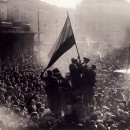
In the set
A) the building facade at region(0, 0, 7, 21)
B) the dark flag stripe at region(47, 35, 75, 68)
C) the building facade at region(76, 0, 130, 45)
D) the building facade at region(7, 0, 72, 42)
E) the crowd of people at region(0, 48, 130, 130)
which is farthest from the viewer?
the building facade at region(76, 0, 130, 45)

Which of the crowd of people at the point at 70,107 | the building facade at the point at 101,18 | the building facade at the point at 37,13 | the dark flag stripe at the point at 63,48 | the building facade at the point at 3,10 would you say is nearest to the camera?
the crowd of people at the point at 70,107

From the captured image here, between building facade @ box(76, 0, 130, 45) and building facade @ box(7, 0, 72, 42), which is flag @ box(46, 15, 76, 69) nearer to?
building facade @ box(7, 0, 72, 42)

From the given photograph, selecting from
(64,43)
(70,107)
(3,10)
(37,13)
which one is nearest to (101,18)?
(37,13)

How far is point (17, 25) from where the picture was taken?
38.8 metres

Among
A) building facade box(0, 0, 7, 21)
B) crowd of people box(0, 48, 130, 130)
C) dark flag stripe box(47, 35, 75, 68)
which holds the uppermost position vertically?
building facade box(0, 0, 7, 21)

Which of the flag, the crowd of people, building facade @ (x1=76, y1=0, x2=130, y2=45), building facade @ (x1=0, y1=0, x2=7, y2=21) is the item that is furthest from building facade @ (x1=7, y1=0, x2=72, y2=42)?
the crowd of people

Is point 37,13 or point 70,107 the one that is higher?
point 37,13

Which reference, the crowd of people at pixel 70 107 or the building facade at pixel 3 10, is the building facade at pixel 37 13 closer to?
the building facade at pixel 3 10

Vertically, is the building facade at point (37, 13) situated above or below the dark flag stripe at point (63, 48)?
above

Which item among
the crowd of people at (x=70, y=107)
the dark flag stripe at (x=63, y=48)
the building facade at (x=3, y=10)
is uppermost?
the building facade at (x=3, y=10)

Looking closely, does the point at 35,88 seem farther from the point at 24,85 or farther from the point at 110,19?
the point at 110,19

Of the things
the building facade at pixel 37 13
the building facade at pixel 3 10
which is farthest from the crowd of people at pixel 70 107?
the building facade at pixel 37 13

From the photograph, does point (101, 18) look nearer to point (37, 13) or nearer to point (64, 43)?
point (37, 13)

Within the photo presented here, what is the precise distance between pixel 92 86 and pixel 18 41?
24814 millimetres
